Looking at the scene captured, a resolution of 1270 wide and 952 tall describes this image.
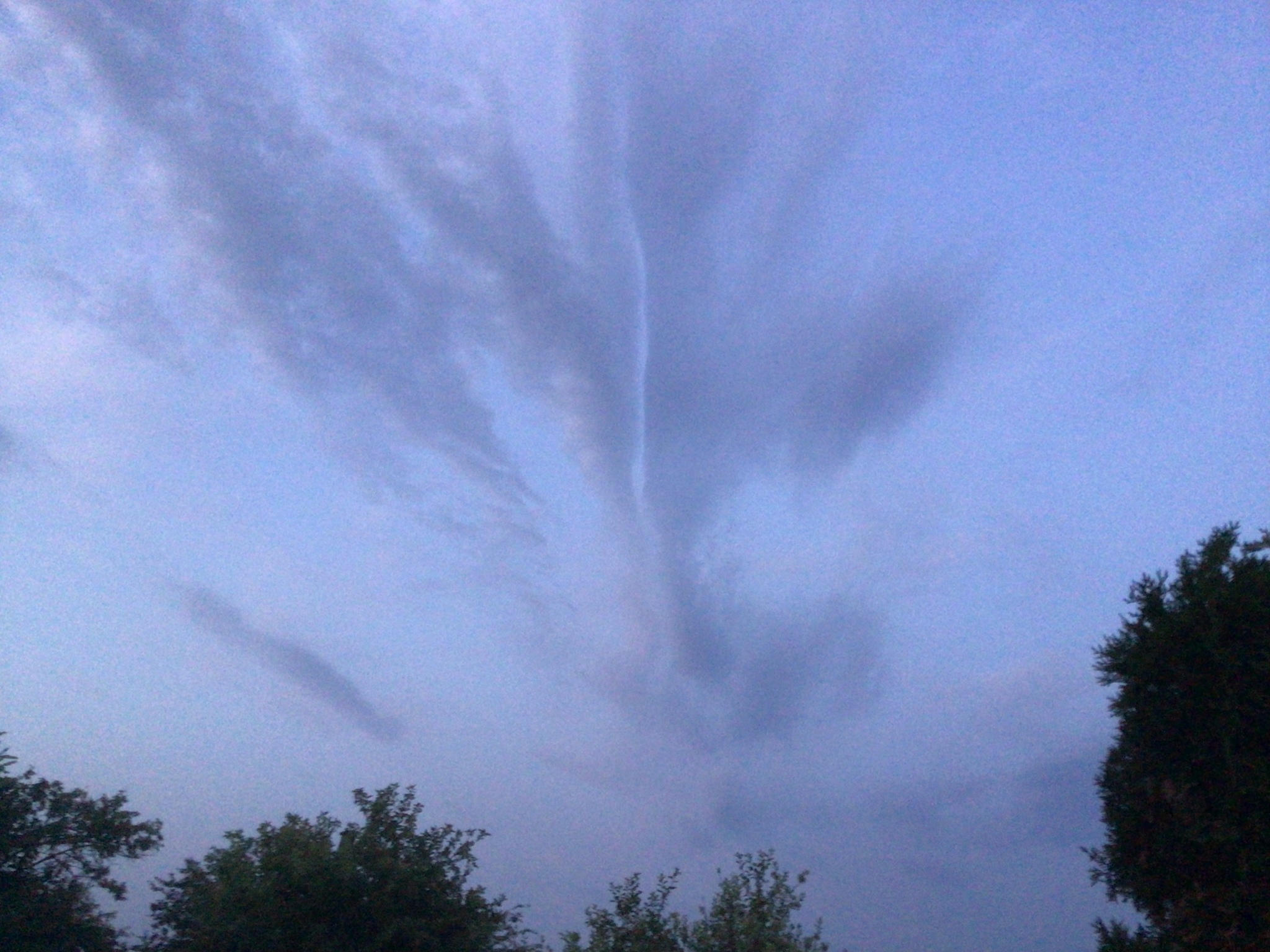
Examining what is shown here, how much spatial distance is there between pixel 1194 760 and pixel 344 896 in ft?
62.4

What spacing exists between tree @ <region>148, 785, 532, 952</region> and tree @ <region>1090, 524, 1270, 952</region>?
15.0m

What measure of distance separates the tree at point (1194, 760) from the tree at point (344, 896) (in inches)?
589

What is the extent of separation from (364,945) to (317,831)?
12.5ft

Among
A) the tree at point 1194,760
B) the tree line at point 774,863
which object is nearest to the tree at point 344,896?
the tree line at point 774,863

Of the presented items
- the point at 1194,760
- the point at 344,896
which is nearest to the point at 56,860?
the point at 344,896

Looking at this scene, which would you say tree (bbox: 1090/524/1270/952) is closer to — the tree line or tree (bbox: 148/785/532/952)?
the tree line

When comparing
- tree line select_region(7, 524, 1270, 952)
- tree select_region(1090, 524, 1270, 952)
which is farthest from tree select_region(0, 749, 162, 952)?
tree select_region(1090, 524, 1270, 952)

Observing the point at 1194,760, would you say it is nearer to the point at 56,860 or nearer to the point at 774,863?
the point at 774,863

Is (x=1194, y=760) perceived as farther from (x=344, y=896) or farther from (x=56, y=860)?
(x=56, y=860)

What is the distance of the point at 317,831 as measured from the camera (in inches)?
1038

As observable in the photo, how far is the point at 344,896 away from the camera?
24.2 meters

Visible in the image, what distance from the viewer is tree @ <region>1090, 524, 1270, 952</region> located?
1875 cm

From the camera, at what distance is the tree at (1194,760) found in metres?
18.8

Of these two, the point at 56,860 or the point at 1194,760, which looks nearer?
the point at 1194,760
